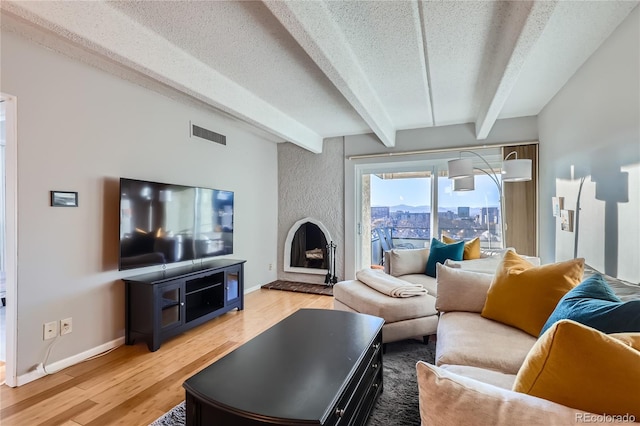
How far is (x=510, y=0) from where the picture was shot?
Result: 1801 mm

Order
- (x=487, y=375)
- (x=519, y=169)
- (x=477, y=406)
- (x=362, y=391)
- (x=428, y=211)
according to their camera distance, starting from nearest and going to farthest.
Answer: (x=477, y=406)
(x=487, y=375)
(x=362, y=391)
(x=519, y=169)
(x=428, y=211)

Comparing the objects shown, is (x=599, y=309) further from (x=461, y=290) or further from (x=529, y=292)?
(x=461, y=290)

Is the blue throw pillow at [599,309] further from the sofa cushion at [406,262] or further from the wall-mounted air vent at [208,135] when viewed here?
the wall-mounted air vent at [208,135]

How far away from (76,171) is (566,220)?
14.5 feet

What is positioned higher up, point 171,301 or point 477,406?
point 477,406

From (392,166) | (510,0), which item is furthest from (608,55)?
(392,166)

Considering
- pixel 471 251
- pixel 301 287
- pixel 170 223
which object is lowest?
pixel 301 287

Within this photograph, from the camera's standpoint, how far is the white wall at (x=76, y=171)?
7.11 feet

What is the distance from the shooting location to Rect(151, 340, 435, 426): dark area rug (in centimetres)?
172

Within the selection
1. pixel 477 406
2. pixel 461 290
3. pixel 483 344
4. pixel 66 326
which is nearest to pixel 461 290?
pixel 461 290

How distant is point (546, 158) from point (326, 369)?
3.79 meters

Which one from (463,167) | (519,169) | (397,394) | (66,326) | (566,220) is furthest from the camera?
(463,167)

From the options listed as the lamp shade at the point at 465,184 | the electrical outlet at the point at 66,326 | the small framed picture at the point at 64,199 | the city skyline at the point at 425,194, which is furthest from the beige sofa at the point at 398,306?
the small framed picture at the point at 64,199

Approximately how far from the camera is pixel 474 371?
136 cm
